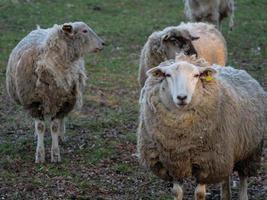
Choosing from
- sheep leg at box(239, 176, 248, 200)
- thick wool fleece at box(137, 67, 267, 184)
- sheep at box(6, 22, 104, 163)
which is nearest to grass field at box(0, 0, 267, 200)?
sheep leg at box(239, 176, 248, 200)

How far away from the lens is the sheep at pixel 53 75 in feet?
25.8

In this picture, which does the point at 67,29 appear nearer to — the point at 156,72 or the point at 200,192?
the point at 156,72

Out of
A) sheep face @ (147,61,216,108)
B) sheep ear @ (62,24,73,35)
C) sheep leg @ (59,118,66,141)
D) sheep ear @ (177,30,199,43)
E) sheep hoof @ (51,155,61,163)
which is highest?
sheep ear @ (62,24,73,35)

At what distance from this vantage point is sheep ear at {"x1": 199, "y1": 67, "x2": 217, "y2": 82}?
575 centimetres

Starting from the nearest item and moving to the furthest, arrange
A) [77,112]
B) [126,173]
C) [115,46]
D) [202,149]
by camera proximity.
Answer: [202,149] → [126,173] → [77,112] → [115,46]

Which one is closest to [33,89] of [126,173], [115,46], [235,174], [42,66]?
[42,66]

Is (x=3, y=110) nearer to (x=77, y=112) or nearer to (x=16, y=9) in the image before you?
(x=77, y=112)

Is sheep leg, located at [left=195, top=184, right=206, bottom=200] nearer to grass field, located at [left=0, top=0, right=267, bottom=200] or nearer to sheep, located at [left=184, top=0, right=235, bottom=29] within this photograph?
grass field, located at [left=0, top=0, right=267, bottom=200]

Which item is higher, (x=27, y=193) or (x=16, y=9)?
(x=16, y=9)

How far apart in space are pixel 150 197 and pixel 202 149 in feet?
4.16

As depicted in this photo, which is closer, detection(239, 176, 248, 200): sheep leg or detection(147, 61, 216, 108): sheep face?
detection(147, 61, 216, 108): sheep face

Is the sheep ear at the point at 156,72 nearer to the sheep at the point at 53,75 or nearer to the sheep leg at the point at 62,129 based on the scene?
the sheep at the point at 53,75

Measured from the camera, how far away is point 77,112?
10.5 metres

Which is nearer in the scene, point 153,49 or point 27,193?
point 27,193
